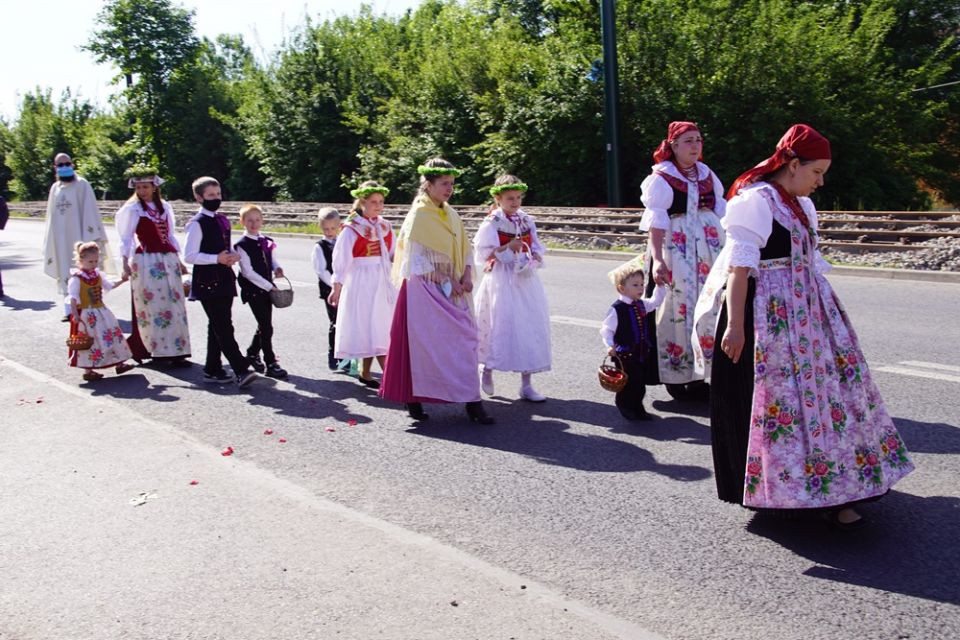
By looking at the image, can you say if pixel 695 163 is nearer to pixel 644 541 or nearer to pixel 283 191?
pixel 644 541

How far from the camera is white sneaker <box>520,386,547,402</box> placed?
8219 millimetres

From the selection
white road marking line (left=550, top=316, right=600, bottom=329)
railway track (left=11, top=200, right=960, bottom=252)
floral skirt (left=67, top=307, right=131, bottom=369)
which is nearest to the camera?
floral skirt (left=67, top=307, right=131, bottom=369)

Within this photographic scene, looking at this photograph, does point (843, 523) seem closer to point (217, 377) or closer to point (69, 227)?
point (217, 377)

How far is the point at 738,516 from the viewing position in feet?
17.6

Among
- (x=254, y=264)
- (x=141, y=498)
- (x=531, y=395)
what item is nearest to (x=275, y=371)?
(x=254, y=264)

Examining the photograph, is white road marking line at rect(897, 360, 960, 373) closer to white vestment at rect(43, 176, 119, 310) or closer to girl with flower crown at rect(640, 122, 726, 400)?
girl with flower crown at rect(640, 122, 726, 400)

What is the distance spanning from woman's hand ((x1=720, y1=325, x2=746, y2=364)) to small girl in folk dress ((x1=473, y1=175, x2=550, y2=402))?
10.7 feet

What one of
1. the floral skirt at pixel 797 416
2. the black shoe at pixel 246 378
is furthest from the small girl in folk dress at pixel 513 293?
the floral skirt at pixel 797 416

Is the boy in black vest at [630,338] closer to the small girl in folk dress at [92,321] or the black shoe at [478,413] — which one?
the black shoe at [478,413]

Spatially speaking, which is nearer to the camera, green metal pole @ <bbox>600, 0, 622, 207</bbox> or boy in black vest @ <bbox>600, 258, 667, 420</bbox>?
boy in black vest @ <bbox>600, 258, 667, 420</bbox>

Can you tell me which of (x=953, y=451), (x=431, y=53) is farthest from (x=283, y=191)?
(x=953, y=451)

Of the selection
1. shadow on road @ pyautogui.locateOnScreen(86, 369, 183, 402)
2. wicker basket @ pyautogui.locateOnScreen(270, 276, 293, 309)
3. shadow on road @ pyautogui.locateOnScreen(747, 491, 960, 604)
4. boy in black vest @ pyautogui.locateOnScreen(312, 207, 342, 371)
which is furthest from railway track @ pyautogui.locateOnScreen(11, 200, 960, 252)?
shadow on road @ pyautogui.locateOnScreen(86, 369, 183, 402)

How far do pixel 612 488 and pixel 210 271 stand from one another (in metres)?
4.83

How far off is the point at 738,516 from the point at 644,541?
610mm
